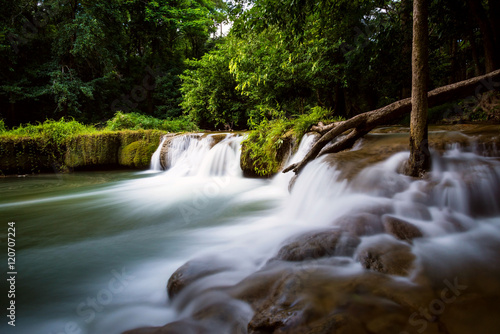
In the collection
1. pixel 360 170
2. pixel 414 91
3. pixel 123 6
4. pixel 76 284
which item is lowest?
pixel 76 284

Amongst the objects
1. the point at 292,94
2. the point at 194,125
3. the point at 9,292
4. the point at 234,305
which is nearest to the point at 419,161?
the point at 234,305

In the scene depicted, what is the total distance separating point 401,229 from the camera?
7.68ft

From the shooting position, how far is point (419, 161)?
10.3 feet

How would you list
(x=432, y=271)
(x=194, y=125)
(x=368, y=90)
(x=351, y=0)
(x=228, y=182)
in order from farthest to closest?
(x=194, y=125)
(x=368, y=90)
(x=228, y=182)
(x=351, y=0)
(x=432, y=271)

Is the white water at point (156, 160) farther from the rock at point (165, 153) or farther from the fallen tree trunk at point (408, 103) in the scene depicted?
the fallen tree trunk at point (408, 103)

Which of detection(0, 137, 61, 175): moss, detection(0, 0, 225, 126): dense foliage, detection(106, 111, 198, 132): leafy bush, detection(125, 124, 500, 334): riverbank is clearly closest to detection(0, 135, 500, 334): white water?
detection(125, 124, 500, 334): riverbank

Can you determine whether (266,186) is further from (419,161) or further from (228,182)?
(419,161)

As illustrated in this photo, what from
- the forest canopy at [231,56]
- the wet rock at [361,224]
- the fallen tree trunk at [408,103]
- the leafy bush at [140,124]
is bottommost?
the wet rock at [361,224]

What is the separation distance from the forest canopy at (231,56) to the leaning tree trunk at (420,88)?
186cm

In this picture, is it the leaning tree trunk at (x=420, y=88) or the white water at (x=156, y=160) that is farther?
the white water at (x=156, y=160)

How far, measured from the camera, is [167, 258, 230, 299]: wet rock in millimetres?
2023

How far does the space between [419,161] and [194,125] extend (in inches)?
476

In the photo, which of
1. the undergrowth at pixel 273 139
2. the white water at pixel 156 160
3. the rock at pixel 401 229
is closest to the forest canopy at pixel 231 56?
the undergrowth at pixel 273 139

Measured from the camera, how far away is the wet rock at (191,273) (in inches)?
79.7
